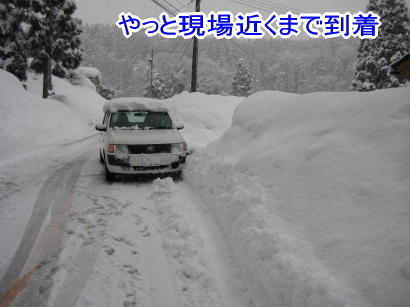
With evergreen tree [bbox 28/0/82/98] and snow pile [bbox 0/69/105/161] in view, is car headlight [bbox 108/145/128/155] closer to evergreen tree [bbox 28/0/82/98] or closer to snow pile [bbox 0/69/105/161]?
snow pile [bbox 0/69/105/161]

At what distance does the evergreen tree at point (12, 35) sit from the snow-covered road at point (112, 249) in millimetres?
15352

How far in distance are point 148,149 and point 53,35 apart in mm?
17760

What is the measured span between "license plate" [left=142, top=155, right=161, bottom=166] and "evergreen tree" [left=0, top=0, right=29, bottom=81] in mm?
16545

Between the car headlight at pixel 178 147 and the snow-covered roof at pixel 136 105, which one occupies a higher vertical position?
the snow-covered roof at pixel 136 105

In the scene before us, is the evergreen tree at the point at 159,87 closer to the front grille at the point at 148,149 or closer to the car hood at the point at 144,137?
the car hood at the point at 144,137

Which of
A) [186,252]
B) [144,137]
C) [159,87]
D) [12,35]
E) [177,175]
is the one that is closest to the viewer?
[186,252]

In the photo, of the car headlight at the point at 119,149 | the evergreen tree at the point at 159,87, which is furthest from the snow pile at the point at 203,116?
the evergreen tree at the point at 159,87

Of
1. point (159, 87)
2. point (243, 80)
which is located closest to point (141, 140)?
point (243, 80)

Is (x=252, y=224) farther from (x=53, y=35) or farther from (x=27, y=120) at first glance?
(x=53, y=35)

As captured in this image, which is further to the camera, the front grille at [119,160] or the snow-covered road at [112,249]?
the front grille at [119,160]

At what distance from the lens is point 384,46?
67.4ft

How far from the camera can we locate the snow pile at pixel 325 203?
200 cm

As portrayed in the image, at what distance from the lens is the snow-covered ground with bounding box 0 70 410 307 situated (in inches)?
86.0

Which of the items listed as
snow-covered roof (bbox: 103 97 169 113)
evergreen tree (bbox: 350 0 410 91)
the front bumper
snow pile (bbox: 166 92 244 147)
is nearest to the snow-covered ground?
the front bumper
